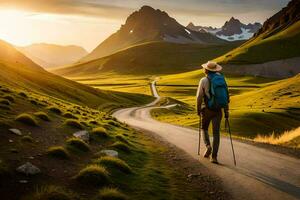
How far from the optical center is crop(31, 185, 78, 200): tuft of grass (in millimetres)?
9389

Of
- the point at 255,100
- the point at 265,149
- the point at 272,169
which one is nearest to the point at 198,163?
the point at 272,169

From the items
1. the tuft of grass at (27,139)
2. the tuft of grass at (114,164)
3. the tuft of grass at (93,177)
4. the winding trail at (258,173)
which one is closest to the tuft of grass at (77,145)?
the tuft of grass at (27,139)

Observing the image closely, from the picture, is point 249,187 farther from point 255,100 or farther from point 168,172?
point 255,100

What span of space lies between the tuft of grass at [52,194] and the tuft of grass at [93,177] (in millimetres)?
1351

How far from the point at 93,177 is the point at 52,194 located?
7.40 ft

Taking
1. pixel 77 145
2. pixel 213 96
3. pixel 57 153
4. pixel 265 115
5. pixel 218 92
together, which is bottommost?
pixel 265 115

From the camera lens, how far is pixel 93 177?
11.7 meters

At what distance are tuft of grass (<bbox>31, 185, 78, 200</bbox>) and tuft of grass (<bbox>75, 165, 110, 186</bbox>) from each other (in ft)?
4.43

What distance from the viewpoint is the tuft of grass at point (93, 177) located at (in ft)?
37.7

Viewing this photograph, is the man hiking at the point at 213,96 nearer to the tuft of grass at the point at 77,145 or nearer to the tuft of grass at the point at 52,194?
the tuft of grass at the point at 77,145

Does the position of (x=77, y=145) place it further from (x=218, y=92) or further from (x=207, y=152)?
(x=218, y=92)

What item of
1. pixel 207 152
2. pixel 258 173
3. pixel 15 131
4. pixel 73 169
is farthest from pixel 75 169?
pixel 207 152

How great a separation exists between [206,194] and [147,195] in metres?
1.97

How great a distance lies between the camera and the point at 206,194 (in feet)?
40.3
